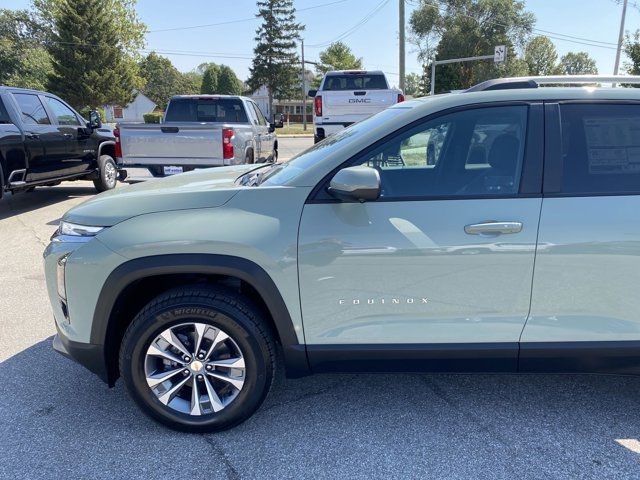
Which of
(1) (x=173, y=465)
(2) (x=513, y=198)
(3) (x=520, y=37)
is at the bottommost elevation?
(1) (x=173, y=465)

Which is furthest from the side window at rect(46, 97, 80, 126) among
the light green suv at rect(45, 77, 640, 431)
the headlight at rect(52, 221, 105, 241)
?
the light green suv at rect(45, 77, 640, 431)

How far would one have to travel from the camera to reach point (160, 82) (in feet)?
289

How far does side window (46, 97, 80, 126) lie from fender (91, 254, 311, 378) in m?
Result: 7.36

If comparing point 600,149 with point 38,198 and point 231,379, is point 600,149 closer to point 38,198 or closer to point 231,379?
point 231,379

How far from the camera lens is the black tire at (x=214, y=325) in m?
2.50

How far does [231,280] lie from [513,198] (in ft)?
5.11

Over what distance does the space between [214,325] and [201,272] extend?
0.29 metres

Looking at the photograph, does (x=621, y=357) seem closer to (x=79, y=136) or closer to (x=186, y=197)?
(x=186, y=197)

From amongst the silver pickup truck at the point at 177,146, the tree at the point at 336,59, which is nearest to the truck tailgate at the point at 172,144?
the silver pickup truck at the point at 177,146

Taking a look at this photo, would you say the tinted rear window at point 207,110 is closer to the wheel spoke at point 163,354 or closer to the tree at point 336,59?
the wheel spoke at point 163,354

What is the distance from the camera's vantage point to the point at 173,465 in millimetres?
2434

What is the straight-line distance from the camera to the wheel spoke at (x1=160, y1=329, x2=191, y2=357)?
2.54 metres

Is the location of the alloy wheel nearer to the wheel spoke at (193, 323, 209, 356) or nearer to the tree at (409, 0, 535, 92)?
the wheel spoke at (193, 323, 209, 356)

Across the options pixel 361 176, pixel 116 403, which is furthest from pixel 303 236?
pixel 116 403
